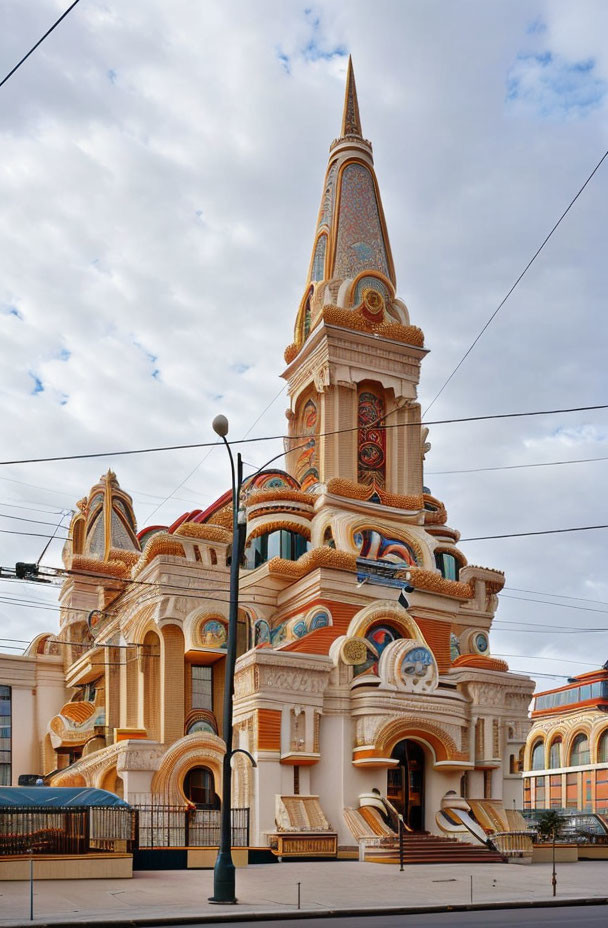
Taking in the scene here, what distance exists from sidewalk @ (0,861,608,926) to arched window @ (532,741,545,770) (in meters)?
41.6

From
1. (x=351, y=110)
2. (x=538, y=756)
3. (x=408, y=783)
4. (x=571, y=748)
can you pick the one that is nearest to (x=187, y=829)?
Answer: (x=408, y=783)

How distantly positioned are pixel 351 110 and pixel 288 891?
4099 centimetres

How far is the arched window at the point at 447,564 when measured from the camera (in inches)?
1988

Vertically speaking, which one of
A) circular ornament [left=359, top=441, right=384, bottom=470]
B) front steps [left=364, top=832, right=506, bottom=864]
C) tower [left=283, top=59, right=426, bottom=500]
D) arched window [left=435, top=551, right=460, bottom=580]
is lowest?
front steps [left=364, top=832, right=506, bottom=864]

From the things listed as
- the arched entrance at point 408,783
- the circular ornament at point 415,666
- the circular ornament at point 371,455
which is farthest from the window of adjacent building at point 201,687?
the circular ornament at point 371,455

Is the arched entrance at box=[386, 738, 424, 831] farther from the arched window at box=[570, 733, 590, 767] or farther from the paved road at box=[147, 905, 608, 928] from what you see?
the arched window at box=[570, 733, 590, 767]

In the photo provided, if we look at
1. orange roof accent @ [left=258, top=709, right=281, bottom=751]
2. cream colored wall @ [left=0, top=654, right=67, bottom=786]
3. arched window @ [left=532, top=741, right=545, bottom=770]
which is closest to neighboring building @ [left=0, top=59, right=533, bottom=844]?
orange roof accent @ [left=258, top=709, right=281, bottom=751]

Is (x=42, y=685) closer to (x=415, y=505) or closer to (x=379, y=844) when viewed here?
(x=415, y=505)

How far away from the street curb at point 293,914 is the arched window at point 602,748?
146 feet

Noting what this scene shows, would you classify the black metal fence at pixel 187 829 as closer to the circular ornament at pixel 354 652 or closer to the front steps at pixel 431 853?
the front steps at pixel 431 853

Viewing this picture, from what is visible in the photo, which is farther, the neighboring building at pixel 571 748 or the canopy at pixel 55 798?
the neighboring building at pixel 571 748

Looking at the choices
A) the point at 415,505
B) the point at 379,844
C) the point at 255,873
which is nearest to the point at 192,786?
the point at 379,844

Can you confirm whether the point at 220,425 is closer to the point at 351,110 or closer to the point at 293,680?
the point at 293,680

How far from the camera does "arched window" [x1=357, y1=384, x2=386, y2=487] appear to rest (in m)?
46.7
